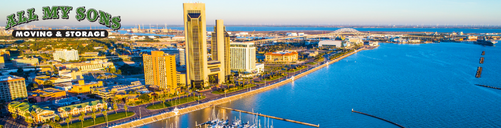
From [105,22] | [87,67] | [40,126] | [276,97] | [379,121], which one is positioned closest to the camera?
[105,22]

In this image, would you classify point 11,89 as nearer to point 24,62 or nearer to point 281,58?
point 24,62

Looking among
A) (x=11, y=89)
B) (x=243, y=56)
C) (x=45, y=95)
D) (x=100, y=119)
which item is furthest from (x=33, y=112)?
(x=243, y=56)

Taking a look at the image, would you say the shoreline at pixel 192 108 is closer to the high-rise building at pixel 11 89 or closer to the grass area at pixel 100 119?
the grass area at pixel 100 119

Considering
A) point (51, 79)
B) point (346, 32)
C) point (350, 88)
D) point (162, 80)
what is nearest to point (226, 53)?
point (162, 80)

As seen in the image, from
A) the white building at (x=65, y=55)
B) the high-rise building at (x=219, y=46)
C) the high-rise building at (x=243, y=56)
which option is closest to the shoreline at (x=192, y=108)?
the high-rise building at (x=219, y=46)

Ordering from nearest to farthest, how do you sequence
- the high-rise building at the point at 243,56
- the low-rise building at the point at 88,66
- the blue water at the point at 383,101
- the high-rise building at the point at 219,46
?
the blue water at the point at 383,101 → the high-rise building at the point at 219,46 → the high-rise building at the point at 243,56 → the low-rise building at the point at 88,66

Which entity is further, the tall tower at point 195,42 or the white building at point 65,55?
the white building at point 65,55

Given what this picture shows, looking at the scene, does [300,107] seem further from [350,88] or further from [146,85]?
[146,85]
